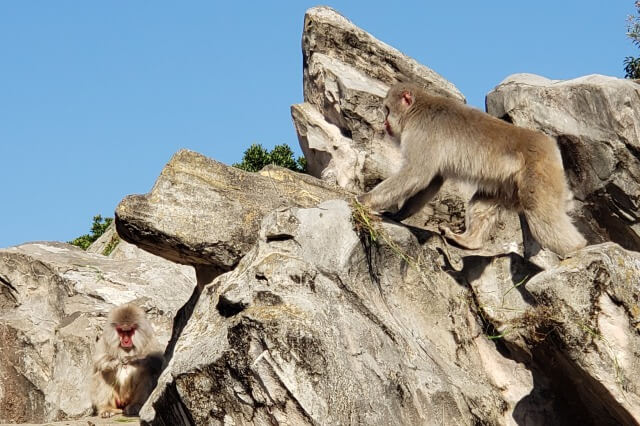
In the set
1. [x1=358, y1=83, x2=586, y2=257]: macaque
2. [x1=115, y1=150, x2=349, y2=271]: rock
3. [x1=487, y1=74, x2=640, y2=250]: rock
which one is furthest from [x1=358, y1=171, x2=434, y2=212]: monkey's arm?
[x1=487, y1=74, x2=640, y2=250]: rock

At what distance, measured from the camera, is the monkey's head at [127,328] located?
24.7 feet

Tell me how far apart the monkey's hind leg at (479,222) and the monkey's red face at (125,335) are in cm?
258

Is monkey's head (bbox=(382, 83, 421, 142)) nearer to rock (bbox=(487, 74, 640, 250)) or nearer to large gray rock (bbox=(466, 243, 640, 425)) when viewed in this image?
rock (bbox=(487, 74, 640, 250))

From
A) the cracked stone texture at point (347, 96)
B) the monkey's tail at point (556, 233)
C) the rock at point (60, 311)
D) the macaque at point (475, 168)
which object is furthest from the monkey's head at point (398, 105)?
the rock at point (60, 311)

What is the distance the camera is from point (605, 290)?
6250 millimetres

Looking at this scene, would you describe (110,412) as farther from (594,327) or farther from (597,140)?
(597,140)

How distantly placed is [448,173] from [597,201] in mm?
1946

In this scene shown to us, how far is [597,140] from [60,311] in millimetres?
5060

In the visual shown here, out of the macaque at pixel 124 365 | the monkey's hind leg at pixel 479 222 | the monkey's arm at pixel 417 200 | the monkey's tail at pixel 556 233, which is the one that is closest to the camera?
the monkey's tail at pixel 556 233

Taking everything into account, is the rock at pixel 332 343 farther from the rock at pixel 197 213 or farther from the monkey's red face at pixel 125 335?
the monkey's red face at pixel 125 335

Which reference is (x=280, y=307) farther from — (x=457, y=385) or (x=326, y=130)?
(x=326, y=130)

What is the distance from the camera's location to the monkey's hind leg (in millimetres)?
7449

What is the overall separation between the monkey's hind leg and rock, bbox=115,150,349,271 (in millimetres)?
1471

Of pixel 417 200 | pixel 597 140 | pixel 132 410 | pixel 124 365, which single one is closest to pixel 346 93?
pixel 597 140
